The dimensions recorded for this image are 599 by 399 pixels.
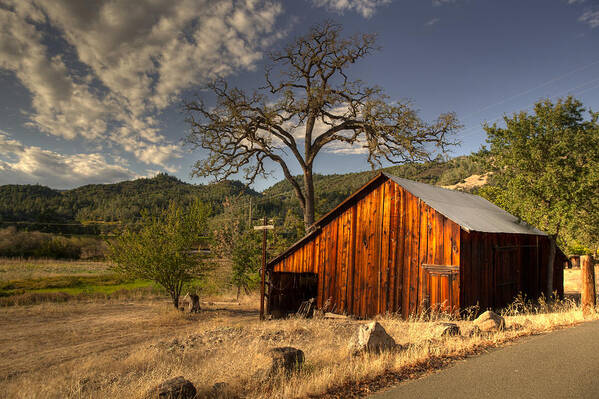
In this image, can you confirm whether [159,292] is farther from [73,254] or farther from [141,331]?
[73,254]

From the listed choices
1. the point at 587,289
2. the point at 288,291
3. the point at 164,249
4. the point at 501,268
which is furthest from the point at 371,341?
the point at 164,249

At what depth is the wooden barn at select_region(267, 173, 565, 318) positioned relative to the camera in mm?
12445

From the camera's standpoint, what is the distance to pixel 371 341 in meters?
7.07

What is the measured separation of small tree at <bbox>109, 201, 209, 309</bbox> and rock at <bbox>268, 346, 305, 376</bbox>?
48.9ft

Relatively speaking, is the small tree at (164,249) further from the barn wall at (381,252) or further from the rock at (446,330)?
Result: the rock at (446,330)

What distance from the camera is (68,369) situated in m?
10.5

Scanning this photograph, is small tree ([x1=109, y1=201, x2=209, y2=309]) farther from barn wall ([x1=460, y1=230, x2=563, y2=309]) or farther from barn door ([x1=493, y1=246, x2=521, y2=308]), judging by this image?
barn door ([x1=493, y1=246, x2=521, y2=308])

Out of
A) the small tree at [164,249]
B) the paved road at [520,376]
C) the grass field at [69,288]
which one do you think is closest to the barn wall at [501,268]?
the paved road at [520,376]

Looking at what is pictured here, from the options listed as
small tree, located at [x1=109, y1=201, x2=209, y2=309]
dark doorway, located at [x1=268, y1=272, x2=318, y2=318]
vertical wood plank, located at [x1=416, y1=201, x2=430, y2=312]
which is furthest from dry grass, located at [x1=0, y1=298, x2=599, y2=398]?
dark doorway, located at [x1=268, y1=272, x2=318, y2=318]

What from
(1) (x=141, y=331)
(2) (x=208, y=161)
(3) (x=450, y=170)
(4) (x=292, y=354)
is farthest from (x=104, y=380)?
(3) (x=450, y=170)

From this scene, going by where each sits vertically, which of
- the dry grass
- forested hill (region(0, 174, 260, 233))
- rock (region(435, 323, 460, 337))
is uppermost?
forested hill (region(0, 174, 260, 233))

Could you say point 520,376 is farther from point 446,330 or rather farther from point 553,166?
point 553,166

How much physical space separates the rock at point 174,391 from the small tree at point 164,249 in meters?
15.4

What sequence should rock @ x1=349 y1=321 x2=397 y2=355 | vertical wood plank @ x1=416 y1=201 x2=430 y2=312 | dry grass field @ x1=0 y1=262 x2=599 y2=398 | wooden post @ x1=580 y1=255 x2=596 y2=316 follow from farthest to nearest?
vertical wood plank @ x1=416 y1=201 x2=430 y2=312 → wooden post @ x1=580 y1=255 x2=596 y2=316 → rock @ x1=349 y1=321 x2=397 y2=355 → dry grass field @ x1=0 y1=262 x2=599 y2=398
